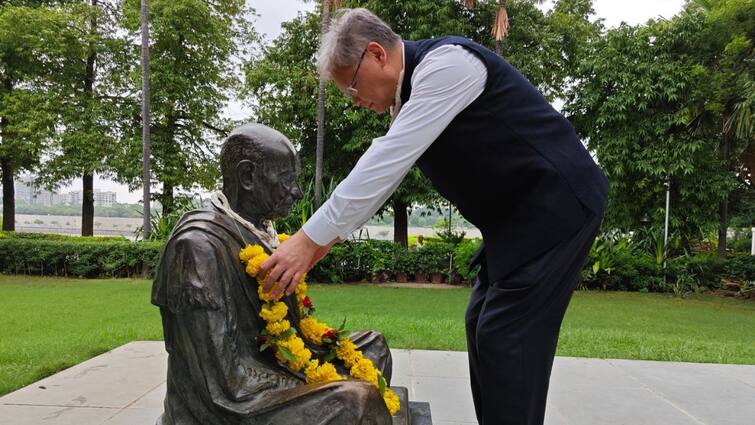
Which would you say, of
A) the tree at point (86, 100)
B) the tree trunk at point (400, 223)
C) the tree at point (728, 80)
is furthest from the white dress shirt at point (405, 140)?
the tree at point (86, 100)

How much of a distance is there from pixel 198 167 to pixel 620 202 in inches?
477

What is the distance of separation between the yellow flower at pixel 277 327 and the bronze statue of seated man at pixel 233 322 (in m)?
0.06

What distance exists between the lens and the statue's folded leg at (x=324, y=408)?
148 cm

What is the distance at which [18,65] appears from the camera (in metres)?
16.0

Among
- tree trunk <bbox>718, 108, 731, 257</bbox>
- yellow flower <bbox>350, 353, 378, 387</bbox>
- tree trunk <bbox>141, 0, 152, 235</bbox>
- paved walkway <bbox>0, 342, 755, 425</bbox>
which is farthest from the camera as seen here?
tree trunk <bbox>718, 108, 731, 257</bbox>

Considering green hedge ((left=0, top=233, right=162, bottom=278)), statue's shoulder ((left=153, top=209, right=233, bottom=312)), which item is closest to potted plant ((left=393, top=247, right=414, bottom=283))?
green hedge ((left=0, top=233, right=162, bottom=278))

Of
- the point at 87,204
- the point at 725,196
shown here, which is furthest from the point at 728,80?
the point at 87,204

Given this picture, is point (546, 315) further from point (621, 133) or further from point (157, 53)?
point (157, 53)

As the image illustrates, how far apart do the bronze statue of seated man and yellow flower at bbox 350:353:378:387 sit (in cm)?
25

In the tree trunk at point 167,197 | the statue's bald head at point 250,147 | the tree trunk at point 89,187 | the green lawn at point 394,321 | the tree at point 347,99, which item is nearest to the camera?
the statue's bald head at point 250,147

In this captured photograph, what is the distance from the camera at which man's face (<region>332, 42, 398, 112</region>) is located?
1.49m

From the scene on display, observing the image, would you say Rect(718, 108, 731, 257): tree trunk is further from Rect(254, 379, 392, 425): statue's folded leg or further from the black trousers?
Rect(254, 379, 392, 425): statue's folded leg

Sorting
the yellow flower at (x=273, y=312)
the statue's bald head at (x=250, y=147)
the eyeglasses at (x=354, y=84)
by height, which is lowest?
the yellow flower at (x=273, y=312)

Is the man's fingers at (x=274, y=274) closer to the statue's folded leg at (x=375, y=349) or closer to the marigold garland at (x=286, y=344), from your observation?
the marigold garland at (x=286, y=344)
